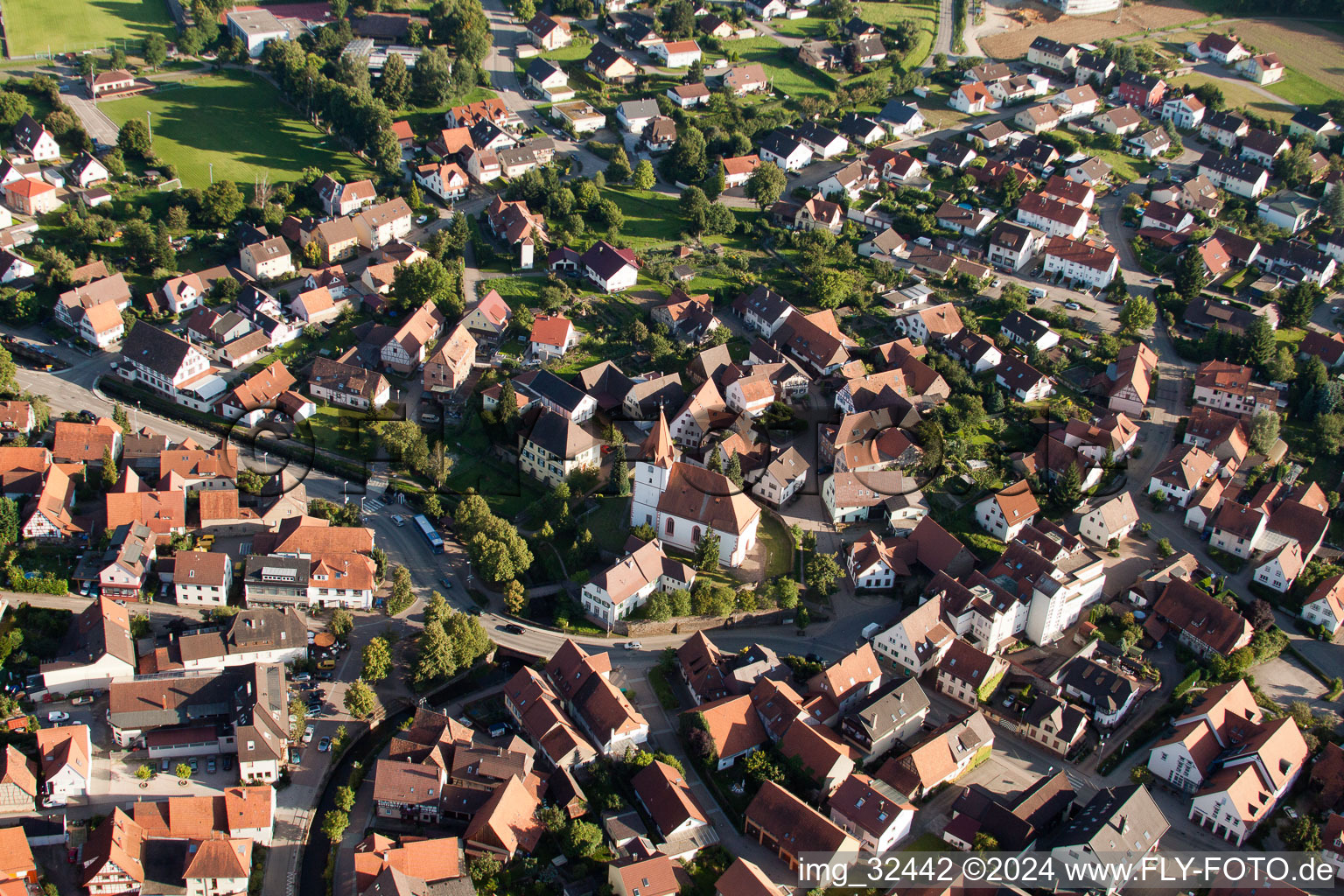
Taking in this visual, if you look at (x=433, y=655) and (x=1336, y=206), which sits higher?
(x=1336, y=206)

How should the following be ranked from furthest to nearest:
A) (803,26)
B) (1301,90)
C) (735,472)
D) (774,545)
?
(803,26) < (1301,90) < (735,472) < (774,545)

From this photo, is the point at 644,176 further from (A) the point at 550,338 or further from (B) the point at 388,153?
(A) the point at 550,338

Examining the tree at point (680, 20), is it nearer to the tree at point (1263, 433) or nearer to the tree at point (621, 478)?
the tree at point (621, 478)

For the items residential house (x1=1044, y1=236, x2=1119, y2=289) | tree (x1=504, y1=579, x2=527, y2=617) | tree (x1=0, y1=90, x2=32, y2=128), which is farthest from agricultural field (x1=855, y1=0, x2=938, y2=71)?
tree (x1=504, y1=579, x2=527, y2=617)

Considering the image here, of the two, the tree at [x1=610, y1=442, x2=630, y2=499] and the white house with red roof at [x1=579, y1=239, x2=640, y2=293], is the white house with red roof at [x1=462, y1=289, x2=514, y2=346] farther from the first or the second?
the tree at [x1=610, y1=442, x2=630, y2=499]

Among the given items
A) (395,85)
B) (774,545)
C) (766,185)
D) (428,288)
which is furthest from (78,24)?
(774,545)

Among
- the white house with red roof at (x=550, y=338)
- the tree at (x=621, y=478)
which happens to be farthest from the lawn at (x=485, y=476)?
the white house with red roof at (x=550, y=338)
